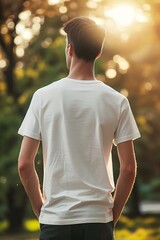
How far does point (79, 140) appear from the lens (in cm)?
324

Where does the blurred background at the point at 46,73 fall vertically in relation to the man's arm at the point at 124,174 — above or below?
below

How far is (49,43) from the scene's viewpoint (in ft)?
89.1

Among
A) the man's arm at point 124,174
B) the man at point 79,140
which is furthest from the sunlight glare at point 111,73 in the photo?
the man at point 79,140

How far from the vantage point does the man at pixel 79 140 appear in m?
3.22

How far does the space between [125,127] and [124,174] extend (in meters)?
0.25

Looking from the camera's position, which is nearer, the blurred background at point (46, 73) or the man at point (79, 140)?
the man at point (79, 140)

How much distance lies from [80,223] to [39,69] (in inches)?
913

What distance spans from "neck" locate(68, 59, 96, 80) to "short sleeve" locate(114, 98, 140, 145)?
0.19m

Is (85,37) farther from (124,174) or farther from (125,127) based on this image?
(124,174)

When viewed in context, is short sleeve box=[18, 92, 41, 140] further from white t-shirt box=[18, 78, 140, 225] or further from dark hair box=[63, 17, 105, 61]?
dark hair box=[63, 17, 105, 61]

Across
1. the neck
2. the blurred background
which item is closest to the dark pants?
the neck

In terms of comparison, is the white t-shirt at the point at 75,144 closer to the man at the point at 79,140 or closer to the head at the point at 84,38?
the man at the point at 79,140

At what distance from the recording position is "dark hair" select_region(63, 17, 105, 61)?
3330 mm

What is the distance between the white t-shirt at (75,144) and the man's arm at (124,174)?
9 centimetres
